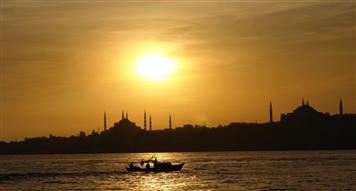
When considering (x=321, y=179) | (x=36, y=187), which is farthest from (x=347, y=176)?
(x=36, y=187)

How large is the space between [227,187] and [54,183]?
1053 inches

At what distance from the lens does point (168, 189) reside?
81.6 meters

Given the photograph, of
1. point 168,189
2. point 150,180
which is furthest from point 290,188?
point 150,180

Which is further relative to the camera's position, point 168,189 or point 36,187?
point 36,187

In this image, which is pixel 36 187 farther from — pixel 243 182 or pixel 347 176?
pixel 347 176

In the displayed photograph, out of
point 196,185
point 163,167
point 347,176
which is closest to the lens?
point 196,185

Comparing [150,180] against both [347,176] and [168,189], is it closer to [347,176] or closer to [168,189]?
[168,189]

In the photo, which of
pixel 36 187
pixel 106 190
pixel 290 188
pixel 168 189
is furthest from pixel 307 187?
pixel 36 187

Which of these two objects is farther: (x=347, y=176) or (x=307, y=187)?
(x=347, y=176)

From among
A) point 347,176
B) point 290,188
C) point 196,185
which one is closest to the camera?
point 290,188

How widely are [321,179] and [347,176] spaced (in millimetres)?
5888

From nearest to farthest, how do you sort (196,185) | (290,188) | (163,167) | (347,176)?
(290,188) < (196,185) < (347,176) < (163,167)

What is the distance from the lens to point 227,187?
8200 centimetres

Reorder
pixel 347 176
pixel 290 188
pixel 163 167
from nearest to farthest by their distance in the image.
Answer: pixel 290 188
pixel 347 176
pixel 163 167
